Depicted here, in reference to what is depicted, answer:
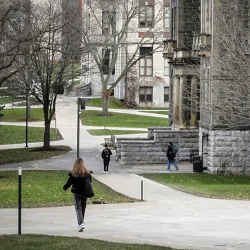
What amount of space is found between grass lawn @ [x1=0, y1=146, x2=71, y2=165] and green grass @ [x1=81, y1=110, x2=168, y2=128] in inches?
598

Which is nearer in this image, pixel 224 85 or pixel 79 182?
pixel 79 182

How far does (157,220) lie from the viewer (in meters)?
23.2

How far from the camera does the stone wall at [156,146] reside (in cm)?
4538

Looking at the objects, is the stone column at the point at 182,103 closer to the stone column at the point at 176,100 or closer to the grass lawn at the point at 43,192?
the stone column at the point at 176,100

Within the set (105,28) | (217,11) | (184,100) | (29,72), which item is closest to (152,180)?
(217,11)

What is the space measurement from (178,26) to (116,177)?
1387cm

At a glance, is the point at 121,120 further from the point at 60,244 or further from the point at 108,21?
the point at 60,244

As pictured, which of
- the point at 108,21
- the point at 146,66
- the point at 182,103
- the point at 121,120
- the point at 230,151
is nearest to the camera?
the point at 230,151

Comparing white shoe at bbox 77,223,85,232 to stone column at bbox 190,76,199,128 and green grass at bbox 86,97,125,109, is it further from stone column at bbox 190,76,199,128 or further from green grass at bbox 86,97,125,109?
green grass at bbox 86,97,125,109

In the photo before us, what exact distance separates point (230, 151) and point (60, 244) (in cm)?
2378

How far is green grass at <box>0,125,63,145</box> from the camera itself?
58.6 metres

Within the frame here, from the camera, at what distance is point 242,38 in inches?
1406

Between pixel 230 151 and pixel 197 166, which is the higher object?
pixel 230 151

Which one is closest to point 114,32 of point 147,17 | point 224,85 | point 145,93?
point 147,17
